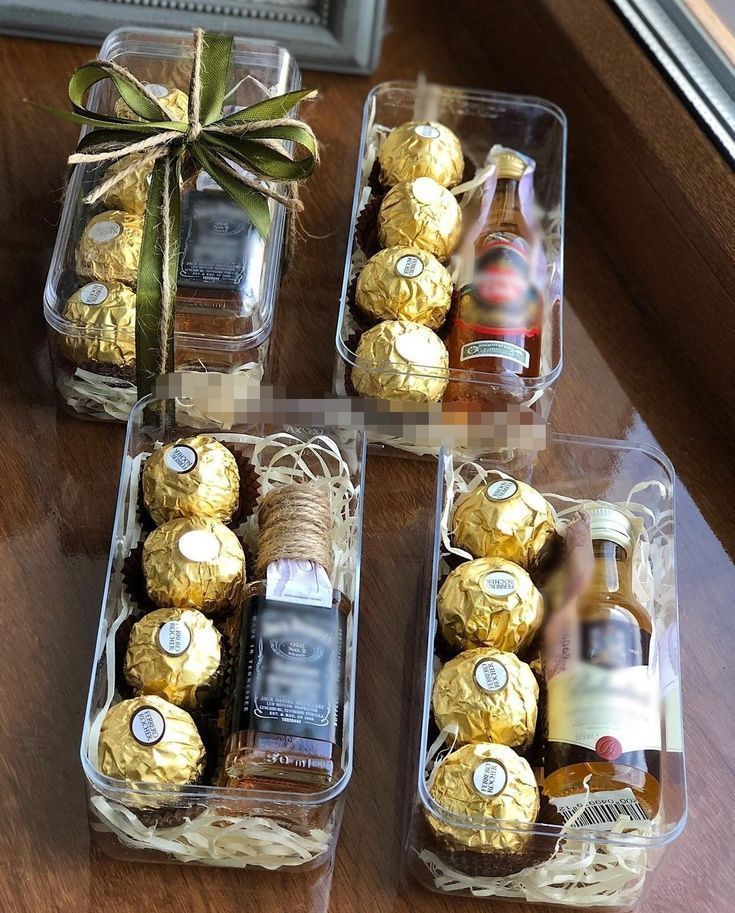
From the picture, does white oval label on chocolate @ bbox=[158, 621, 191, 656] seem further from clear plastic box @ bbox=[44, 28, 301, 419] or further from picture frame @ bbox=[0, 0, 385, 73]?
picture frame @ bbox=[0, 0, 385, 73]

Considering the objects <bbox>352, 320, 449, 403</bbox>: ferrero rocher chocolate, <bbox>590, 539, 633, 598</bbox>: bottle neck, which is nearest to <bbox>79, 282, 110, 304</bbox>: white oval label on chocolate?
<bbox>352, 320, 449, 403</bbox>: ferrero rocher chocolate

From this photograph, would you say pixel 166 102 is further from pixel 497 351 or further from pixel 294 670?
pixel 294 670

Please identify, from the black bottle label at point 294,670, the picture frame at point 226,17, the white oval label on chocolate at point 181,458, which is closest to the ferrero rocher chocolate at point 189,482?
the white oval label on chocolate at point 181,458

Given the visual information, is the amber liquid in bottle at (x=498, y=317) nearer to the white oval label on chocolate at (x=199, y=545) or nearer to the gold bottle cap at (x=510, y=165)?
the gold bottle cap at (x=510, y=165)

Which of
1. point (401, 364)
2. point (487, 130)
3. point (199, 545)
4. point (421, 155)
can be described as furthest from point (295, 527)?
point (487, 130)

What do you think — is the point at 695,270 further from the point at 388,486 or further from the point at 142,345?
the point at 142,345

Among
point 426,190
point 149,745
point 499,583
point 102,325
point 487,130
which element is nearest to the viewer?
point 149,745

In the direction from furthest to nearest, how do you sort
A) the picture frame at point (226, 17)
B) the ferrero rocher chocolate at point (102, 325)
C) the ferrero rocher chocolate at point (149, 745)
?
the picture frame at point (226, 17) → the ferrero rocher chocolate at point (102, 325) → the ferrero rocher chocolate at point (149, 745)

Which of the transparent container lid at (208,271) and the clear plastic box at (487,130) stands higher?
the clear plastic box at (487,130)
